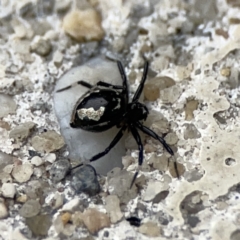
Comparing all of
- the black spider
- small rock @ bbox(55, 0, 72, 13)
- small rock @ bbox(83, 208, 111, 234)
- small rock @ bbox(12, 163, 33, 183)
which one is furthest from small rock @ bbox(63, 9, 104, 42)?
small rock @ bbox(83, 208, 111, 234)

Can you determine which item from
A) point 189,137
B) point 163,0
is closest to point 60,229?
point 189,137

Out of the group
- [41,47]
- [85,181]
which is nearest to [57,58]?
[41,47]

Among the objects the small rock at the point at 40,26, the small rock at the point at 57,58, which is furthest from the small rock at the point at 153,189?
the small rock at the point at 40,26

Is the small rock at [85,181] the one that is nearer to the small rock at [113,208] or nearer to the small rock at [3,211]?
the small rock at [113,208]

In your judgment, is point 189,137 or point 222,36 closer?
point 189,137

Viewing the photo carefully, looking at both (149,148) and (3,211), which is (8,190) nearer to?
(3,211)

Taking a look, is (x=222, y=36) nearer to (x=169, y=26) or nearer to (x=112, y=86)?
(x=169, y=26)
